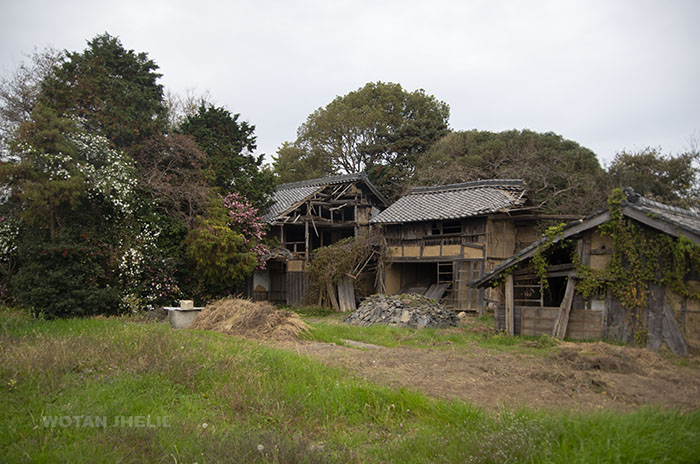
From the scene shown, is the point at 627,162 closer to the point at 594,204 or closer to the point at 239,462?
the point at 594,204

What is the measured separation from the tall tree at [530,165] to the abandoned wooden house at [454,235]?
15.3 feet

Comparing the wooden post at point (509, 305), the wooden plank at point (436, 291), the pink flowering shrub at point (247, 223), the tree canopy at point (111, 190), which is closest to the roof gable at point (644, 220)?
the wooden post at point (509, 305)

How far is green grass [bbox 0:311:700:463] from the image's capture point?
15.1 ft

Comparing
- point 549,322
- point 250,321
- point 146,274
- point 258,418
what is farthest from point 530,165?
point 258,418

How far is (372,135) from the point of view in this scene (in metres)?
35.1

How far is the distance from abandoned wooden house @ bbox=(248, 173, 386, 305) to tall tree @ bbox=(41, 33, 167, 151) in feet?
24.4

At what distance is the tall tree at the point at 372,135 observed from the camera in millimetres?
33406

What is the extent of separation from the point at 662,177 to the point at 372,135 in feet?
59.3

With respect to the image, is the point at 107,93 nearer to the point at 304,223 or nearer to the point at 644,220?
the point at 304,223

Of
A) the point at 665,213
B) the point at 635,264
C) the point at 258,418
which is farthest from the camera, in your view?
the point at 665,213

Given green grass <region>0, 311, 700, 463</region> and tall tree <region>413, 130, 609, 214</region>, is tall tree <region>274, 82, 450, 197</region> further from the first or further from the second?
green grass <region>0, 311, 700, 463</region>

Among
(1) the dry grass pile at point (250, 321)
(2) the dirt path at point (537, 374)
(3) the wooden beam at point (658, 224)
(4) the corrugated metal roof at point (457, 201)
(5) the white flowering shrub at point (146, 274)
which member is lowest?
(2) the dirt path at point (537, 374)
